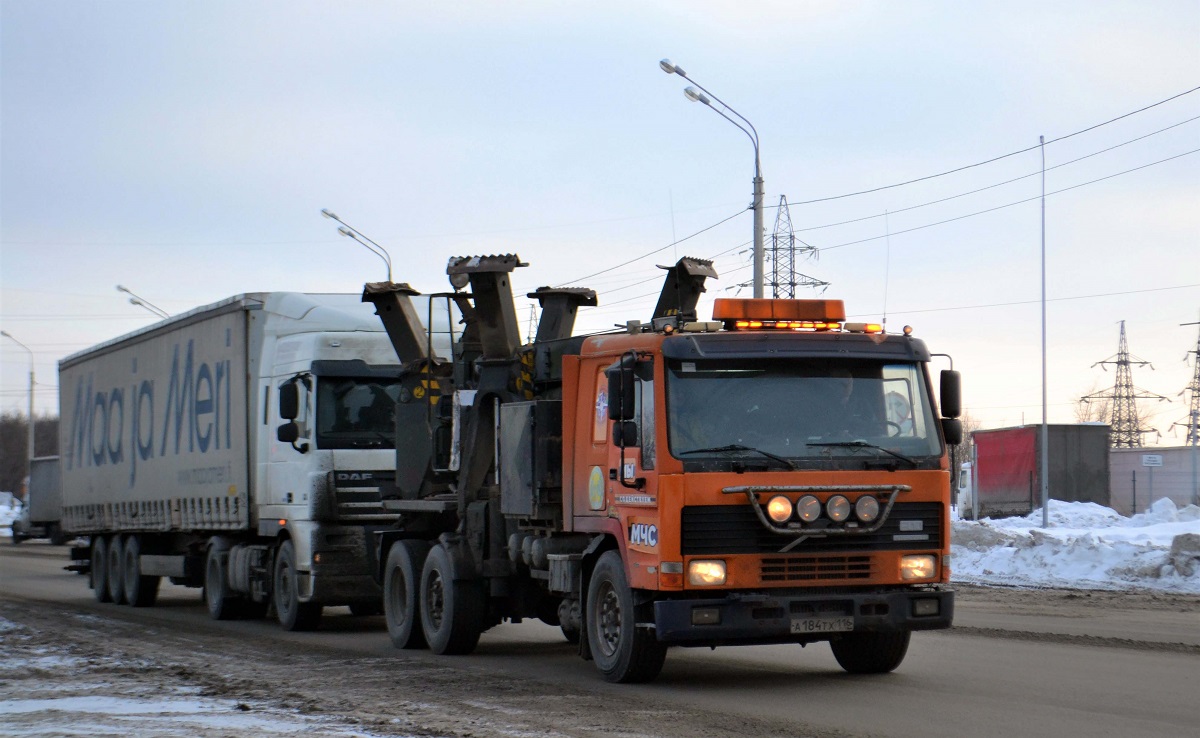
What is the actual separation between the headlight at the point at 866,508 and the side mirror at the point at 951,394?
1010 mm

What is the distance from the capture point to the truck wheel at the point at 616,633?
10.8 metres

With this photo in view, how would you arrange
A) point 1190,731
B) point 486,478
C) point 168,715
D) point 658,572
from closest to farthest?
1. point 1190,731
2. point 168,715
3. point 658,572
4. point 486,478

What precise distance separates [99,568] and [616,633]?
15.4m

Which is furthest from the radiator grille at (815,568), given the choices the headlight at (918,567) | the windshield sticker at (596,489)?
the windshield sticker at (596,489)

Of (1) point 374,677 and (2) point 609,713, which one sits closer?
(2) point 609,713

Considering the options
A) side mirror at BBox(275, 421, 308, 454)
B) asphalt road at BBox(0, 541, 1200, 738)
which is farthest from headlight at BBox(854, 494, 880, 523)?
side mirror at BBox(275, 421, 308, 454)

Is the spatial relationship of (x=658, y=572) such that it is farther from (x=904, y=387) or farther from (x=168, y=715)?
(x=168, y=715)

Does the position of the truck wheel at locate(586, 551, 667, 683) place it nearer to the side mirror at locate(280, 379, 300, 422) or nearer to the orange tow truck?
the orange tow truck

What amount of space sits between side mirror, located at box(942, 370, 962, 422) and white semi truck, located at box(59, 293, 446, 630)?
6239 millimetres

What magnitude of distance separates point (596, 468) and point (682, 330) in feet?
4.65

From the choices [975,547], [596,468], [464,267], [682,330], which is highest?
[464,267]

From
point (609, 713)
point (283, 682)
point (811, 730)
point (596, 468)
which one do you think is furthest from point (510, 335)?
point (811, 730)

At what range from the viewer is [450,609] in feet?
44.5

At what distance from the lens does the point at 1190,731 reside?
862cm
